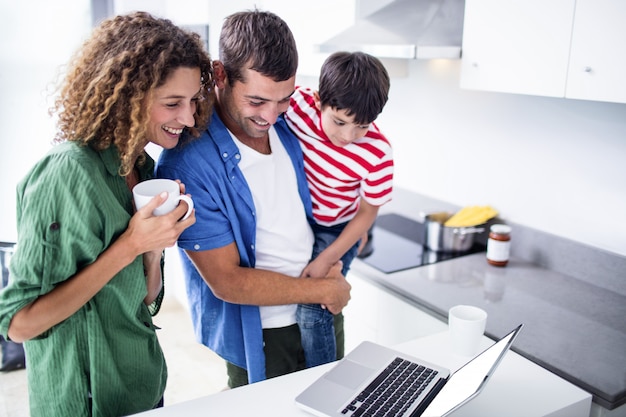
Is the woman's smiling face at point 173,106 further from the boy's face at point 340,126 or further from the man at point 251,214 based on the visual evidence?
the boy's face at point 340,126

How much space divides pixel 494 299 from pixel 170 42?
1.27m

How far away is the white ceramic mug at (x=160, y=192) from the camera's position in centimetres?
115

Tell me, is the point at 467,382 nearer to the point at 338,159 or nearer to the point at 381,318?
the point at 338,159

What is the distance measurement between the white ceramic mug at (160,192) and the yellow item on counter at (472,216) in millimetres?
1332

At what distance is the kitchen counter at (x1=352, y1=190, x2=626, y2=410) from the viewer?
1.50 metres

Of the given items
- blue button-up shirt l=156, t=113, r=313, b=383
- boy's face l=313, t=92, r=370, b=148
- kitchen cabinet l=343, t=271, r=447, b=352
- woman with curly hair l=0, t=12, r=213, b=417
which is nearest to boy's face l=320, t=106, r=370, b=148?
boy's face l=313, t=92, r=370, b=148

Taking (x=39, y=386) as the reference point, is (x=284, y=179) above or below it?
above

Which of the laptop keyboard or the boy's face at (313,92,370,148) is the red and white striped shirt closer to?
the boy's face at (313,92,370,148)

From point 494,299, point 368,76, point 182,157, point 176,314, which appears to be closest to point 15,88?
point 176,314

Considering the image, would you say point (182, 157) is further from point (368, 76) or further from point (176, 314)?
point (176, 314)

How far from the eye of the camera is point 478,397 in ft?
4.24

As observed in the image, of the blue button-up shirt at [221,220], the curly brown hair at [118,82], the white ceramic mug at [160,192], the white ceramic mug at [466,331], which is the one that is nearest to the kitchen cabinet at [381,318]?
the white ceramic mug at [466,331]

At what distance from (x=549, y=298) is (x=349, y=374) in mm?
919

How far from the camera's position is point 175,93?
3.97ft
